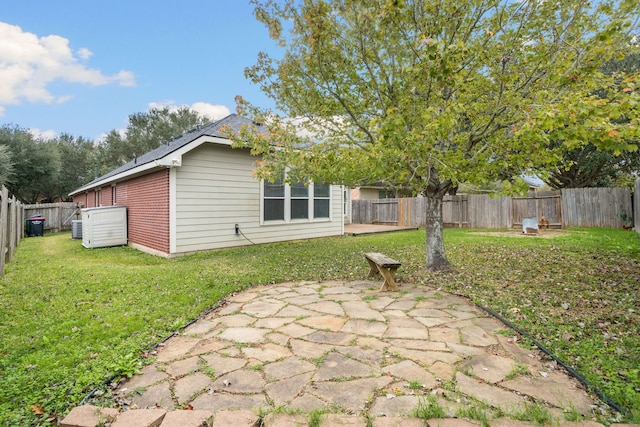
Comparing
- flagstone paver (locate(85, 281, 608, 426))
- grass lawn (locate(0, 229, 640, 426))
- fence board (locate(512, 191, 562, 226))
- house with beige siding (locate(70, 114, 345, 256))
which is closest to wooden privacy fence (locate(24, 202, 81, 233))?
house with beige siding (locate(70, 114, 345, 256))

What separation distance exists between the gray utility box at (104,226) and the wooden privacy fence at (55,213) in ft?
29.2

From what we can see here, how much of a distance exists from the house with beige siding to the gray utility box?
11.8 inches

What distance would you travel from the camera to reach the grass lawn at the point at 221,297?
8.17 feet

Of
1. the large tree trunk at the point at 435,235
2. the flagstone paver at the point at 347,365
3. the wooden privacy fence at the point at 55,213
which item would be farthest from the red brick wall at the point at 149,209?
the wooden privacy fence at the point at 55,213

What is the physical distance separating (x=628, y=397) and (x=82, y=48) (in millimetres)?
19110

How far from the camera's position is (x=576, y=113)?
3.53 meters

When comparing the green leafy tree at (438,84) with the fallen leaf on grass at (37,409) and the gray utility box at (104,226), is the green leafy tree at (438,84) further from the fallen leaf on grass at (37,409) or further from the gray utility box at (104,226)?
the gray utility box at (104,226)

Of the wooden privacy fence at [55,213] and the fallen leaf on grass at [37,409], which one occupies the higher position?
the wooden privacy fence at [55,213]

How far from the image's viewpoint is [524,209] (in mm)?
14172

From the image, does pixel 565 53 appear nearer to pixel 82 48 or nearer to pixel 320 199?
pixel 320 199

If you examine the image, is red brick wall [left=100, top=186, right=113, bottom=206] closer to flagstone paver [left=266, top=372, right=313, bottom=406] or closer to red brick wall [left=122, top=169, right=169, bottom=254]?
red brick wall [left=122, top=169, right=169, bottom=254]

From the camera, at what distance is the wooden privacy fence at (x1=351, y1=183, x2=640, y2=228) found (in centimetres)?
1232

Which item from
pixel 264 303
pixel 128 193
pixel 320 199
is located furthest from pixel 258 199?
pixel 264 303

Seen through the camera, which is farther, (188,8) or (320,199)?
(320,199)
